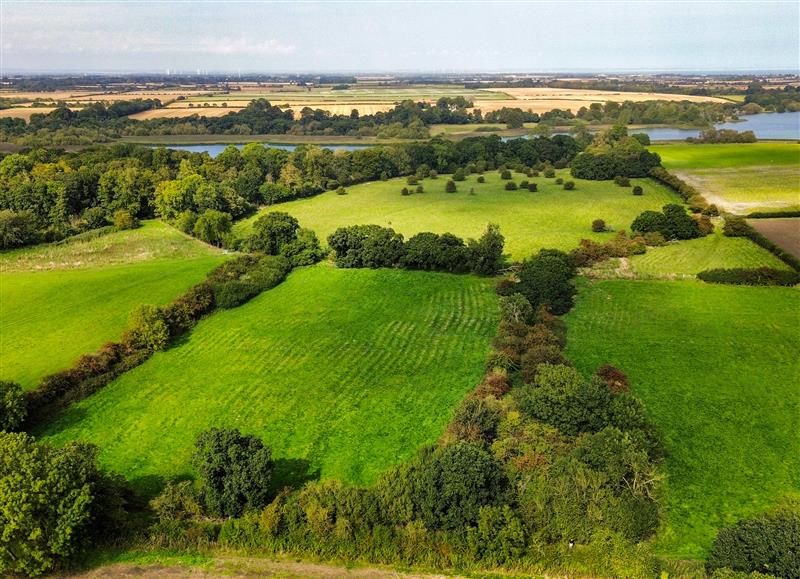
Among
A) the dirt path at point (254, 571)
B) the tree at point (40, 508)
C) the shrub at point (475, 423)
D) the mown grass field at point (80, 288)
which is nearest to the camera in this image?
the tree at point (40, 508)

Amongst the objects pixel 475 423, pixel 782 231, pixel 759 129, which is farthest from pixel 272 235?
pixel 759 129

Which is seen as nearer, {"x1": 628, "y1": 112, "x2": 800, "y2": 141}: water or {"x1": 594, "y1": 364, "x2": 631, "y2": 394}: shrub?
{"x1": 594, "y1": 364, "x2": 631, "y2": 394}: shrub

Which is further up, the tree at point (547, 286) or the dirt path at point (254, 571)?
the tree at point (547, 286)

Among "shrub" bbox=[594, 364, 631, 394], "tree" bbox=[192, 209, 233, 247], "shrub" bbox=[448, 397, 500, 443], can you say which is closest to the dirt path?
"shrub" bbox=[448, 397, 500, 443]

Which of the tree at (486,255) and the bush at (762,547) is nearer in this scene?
the bush at (762,547)

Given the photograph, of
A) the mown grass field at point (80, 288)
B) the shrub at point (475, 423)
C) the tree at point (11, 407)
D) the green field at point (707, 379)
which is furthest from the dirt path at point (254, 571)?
the mown grass field at point (80, 288)

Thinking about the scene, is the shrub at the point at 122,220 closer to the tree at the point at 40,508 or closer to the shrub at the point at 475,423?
the tree at the point at 40,508

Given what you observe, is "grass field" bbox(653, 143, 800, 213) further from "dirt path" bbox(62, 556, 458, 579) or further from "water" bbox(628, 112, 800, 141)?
"dirt path" bbox(62, 556, 458, 579)

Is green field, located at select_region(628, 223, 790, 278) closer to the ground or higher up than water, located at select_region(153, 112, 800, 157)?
closer to the ground
